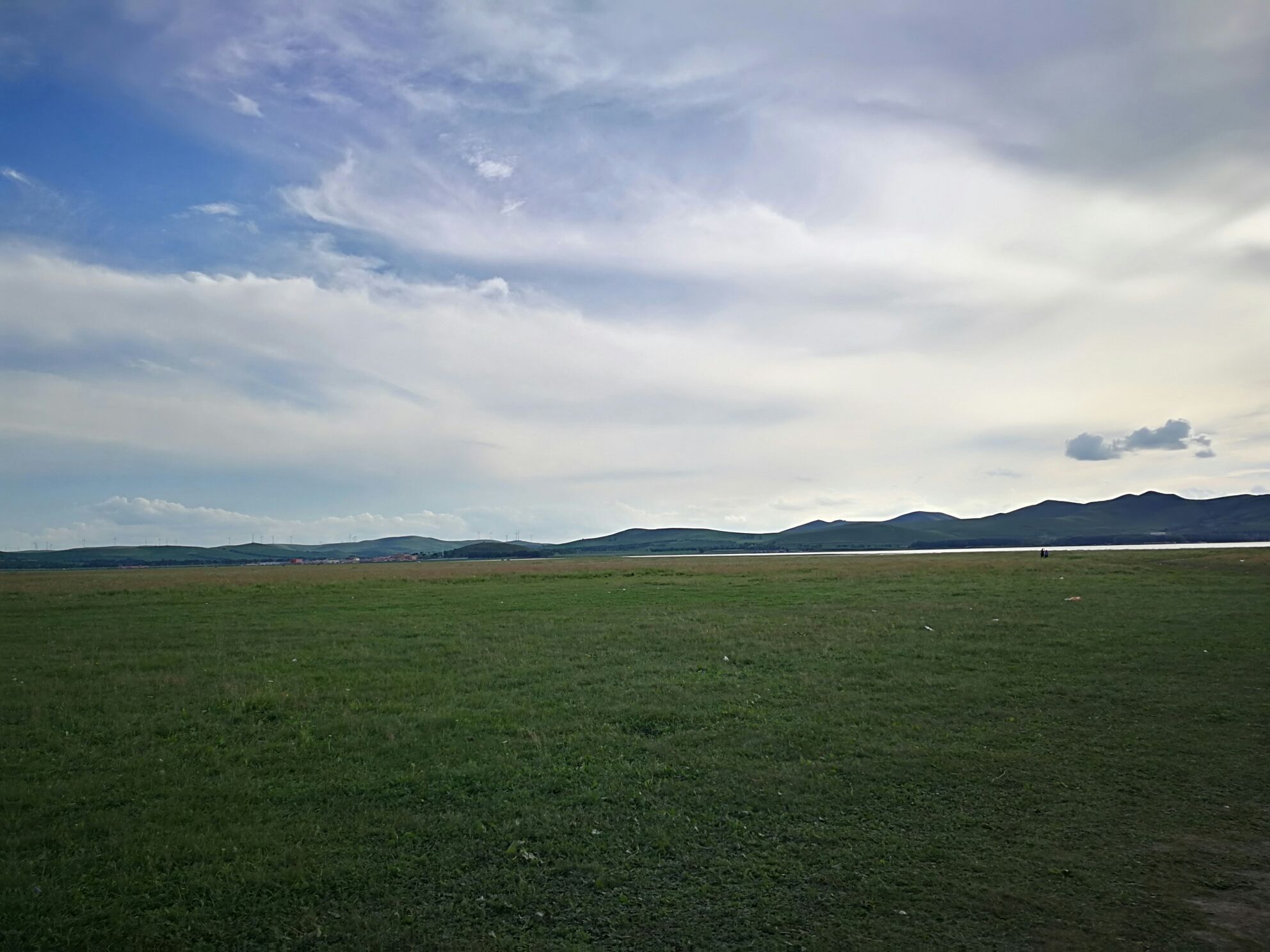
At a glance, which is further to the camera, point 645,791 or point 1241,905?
point 645,791

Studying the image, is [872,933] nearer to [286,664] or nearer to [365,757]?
[365,757]

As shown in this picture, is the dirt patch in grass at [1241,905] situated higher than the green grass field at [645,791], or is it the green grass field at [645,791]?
the green grass field at [645,791]

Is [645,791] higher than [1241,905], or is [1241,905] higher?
[645,791]

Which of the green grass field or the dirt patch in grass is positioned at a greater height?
the green grass field

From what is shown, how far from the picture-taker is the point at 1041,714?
1452 centimetres

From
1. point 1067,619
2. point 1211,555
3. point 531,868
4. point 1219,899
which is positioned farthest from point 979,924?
point 1211,555

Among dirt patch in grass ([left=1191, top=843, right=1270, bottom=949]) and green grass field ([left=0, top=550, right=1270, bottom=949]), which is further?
green grass field ([left=0, top=550, right=1270, bottom=949])

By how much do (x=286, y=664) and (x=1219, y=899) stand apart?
19.6 metres

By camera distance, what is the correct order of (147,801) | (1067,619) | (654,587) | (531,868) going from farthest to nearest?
(654,587) → (1067,619) → (147,801) → (531,868)

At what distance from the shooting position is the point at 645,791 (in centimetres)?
1050

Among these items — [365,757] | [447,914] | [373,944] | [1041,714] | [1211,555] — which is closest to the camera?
[373,944]

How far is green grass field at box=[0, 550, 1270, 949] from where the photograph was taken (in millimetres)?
7176

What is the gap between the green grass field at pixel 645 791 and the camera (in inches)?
283

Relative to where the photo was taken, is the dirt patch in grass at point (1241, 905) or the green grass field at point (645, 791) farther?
the green grass field at point (645, 791)
